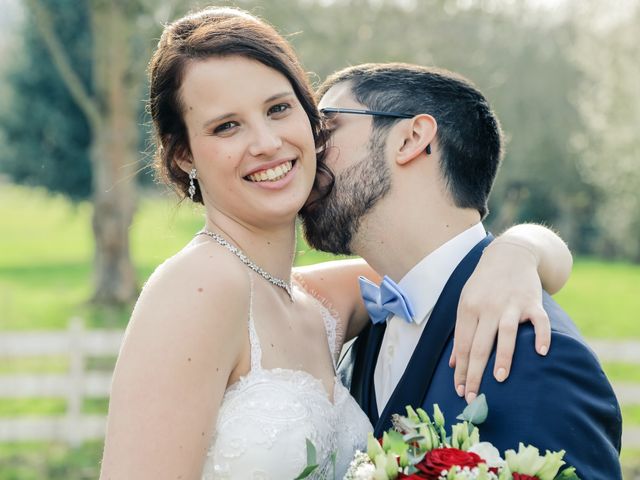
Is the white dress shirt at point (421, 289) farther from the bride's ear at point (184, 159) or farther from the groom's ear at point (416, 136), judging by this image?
the bride's ear at point (184, 159)

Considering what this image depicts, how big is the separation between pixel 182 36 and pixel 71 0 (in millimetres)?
23759

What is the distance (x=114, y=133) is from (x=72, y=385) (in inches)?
299

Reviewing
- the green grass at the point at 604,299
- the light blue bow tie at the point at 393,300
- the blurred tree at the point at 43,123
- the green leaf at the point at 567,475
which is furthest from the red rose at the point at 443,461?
the blurred tree at the point at 43,123

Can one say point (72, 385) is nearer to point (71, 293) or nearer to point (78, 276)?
point (71, 293)

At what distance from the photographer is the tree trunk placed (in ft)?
50.9

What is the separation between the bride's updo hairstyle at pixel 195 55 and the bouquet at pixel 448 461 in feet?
4.75

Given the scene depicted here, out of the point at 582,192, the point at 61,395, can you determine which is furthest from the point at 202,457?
the point at 582,192

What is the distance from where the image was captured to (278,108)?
126 inches

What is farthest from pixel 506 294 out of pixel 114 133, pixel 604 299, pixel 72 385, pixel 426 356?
pixel 604 299

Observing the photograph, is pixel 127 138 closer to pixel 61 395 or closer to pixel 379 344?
pixel 61 395

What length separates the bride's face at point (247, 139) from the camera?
3.01m

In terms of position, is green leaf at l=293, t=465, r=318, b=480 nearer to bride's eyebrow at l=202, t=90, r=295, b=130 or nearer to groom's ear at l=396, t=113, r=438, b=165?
bride's eyebrow at l=202, t=90, r=295, b=130

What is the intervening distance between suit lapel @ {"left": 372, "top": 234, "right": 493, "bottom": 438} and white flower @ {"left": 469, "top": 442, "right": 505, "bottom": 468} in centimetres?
68

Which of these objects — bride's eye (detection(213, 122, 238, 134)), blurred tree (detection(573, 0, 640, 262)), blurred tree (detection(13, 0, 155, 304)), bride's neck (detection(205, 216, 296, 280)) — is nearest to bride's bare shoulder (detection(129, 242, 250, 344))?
bride's neck (detection(205, 216, 296, 280))
